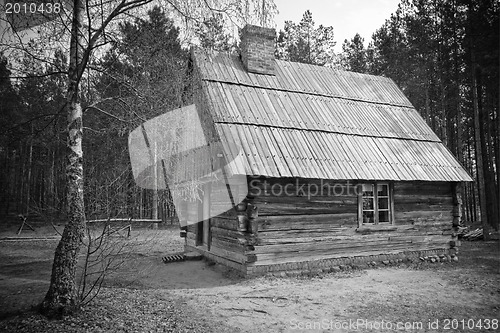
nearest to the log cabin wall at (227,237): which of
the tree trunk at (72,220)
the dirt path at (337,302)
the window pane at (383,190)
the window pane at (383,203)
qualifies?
the dirt path at (337,302)

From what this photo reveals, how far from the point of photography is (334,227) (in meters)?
10.6

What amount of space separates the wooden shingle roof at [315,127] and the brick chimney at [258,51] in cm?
29

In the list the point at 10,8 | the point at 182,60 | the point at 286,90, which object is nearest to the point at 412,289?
the point at 286,90

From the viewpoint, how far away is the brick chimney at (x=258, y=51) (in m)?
12.5

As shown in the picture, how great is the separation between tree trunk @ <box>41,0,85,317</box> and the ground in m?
0.30

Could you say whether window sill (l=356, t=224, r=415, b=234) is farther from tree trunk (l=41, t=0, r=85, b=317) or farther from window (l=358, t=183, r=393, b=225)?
tree trunk (l=41, t=0, r=85, b=317)

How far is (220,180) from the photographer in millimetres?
10555

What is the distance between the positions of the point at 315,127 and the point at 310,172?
7.37 ft

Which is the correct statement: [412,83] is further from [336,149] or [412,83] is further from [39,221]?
[39,221]

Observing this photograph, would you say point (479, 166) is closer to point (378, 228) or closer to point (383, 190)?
point (383, 190)

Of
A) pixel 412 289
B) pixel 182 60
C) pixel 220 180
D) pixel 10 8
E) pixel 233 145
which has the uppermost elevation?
pixel 182 60

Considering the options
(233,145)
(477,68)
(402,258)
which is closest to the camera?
(233,145)

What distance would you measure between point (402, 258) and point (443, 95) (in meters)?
13.8

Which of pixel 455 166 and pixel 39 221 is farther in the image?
pixel 39 221
